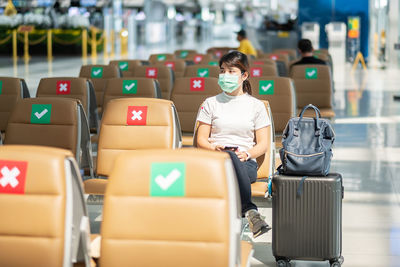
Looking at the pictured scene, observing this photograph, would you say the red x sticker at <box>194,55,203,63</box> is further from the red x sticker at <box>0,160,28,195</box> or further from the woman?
the red x sticker at <box>0,160,28,195</box>

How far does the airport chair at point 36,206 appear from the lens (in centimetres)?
291

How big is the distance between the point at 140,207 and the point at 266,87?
416 centimetres

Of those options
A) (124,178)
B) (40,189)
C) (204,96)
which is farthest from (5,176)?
(204,96)

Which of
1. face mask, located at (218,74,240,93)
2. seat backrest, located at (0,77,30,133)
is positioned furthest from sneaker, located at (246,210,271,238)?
seat backrest, located at (0,77,30,133)

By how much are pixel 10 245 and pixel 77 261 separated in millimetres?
351

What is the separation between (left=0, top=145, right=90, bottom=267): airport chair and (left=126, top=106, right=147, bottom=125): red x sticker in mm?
2253

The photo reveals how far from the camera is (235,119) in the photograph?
194 inches

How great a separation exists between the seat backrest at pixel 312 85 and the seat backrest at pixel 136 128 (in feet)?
12.3

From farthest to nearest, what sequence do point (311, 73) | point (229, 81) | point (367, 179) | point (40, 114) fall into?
point (311, 73), point (367, 179), point (40, 114), point (229, 81)

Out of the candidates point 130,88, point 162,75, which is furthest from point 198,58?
point 130,88

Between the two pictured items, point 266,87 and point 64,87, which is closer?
point 266,87

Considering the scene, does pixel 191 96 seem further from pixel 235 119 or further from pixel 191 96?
pixel 235 119

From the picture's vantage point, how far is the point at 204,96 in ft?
23.0

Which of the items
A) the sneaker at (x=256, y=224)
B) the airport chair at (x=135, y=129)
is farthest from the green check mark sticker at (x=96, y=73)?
the sneaker at (x=256, y=224)
